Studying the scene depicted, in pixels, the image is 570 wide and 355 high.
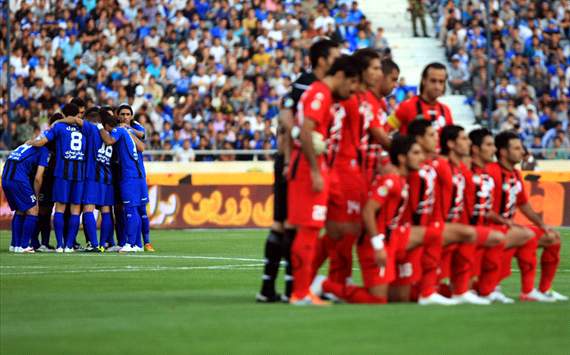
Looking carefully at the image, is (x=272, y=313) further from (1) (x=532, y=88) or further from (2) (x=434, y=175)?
(1) (x=532, y=88)

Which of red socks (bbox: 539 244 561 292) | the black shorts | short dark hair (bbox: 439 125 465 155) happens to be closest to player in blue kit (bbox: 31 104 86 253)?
the black shorts

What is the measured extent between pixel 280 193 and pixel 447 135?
1.59 metres

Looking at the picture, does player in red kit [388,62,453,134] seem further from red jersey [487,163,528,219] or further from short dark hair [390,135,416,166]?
short dark hair [390,135,416,166]

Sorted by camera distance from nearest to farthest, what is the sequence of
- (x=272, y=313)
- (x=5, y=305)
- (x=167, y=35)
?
(x=272, y=313), (x=5, y=305), (x=167, y=35)

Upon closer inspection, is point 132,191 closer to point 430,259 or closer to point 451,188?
point 451,188

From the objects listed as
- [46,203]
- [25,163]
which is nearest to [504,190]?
[25,163]

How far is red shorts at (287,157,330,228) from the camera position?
10570 mm

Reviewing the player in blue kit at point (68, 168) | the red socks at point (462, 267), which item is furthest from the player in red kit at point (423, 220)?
the player in blue kit at point (68, 168)

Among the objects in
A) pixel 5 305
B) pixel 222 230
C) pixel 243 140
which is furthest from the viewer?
pixel 243 140

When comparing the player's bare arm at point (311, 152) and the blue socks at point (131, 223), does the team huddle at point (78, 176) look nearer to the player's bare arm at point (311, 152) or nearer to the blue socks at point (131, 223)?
the blue socks at point (131, 223)

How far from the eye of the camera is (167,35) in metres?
33.9

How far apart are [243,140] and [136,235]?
11.5 metres

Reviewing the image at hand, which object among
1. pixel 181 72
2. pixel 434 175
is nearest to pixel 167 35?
pixel 181 72

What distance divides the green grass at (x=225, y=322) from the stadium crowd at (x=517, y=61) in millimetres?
19140
